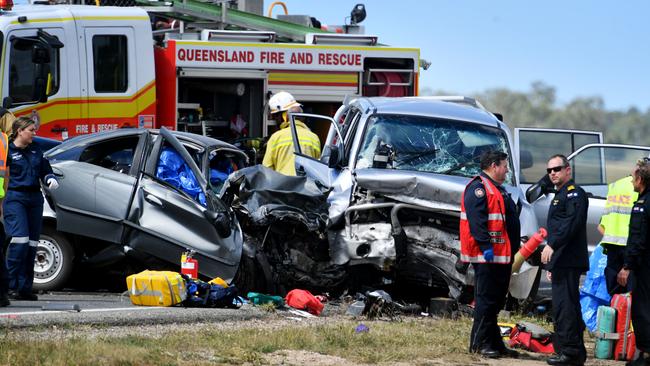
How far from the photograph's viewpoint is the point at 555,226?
9.69 meters

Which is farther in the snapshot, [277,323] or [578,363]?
[277,323]

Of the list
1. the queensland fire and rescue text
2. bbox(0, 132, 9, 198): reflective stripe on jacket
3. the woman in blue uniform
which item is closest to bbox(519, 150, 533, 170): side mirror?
the queensland fire and rescue text

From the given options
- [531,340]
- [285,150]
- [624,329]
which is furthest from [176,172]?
[624,329]

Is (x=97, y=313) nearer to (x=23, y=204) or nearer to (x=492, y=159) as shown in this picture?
(x=23, y=204)

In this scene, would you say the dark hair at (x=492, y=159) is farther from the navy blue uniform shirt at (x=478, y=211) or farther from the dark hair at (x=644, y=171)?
the dark hair at (x=644, y=171)

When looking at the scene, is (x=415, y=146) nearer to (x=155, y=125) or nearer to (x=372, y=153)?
(x=372, y=153)

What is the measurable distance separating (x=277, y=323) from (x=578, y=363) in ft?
8.92

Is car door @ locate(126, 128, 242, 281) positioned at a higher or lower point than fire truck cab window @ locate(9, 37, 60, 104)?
lower

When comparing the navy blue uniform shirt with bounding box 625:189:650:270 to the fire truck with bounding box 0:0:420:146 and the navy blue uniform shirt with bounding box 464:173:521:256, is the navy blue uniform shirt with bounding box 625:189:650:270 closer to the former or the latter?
the navy blue uniform shirt with bounding box 464:173:521:256

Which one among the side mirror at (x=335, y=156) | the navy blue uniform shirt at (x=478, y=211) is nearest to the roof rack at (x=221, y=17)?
the side mirror at (x=335, y=156)

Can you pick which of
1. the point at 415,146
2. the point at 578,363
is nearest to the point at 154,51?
the point at 415,146

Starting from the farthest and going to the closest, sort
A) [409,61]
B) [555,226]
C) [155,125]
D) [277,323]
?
[409,61]
[155,125]
[277,323]
[555,226]

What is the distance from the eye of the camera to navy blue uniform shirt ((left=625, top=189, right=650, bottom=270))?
32.2 ft

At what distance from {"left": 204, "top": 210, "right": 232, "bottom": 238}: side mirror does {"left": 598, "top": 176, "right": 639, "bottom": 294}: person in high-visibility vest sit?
350 centimetres
